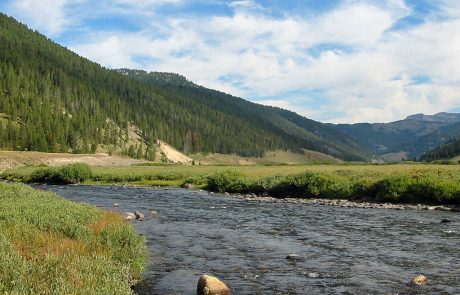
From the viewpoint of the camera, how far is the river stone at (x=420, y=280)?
665 inches

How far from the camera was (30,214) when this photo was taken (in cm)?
1898

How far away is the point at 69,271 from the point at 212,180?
55.0 metres

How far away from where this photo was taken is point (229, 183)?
2516 inches

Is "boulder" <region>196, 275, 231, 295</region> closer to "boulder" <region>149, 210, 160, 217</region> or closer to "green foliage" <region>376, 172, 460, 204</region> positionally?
"boulder" <region>149, 210, 160, 217</region>

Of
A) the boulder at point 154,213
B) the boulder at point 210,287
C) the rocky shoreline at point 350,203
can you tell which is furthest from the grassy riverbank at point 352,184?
the boulder at point 210,287

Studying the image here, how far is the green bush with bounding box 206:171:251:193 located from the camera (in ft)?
202

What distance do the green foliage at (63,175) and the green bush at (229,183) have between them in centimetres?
2671

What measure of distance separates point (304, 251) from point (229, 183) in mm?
41191

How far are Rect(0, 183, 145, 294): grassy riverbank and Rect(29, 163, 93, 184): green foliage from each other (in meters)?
57.8

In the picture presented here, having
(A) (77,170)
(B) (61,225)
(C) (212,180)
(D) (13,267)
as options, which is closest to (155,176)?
(A) (77,170)

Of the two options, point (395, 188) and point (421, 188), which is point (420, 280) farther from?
point (395, 188)

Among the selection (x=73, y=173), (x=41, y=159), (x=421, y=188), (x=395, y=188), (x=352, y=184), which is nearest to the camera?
(x=421, y=188)

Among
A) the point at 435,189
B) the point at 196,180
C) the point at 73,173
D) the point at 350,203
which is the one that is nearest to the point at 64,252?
the point at 350,203

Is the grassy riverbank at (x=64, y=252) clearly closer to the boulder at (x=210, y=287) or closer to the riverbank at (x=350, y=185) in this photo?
the boulder at (x=210, y=287)
